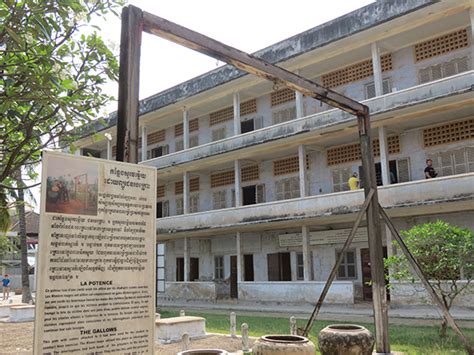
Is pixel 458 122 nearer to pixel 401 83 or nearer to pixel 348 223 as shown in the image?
pixel 401 83

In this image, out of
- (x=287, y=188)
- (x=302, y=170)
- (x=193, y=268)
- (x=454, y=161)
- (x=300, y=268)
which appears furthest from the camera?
(x=193, y=268)

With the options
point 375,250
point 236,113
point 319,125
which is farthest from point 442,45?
point 375,250

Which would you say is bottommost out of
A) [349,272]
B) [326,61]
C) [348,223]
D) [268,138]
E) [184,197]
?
[349,272]

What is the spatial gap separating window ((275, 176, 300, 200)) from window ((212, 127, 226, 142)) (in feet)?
13.7

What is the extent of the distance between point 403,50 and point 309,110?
14.4ft

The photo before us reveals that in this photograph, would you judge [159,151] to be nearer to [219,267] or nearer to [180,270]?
[180,270]

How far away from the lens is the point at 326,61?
60.6 ft

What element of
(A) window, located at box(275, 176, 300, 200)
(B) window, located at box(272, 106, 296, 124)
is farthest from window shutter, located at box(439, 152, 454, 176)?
(B) window, located at box(272, 106, 296, 124)

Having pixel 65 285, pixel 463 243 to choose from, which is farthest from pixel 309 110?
pixel 65 285

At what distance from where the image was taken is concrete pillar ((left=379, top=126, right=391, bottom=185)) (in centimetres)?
1595

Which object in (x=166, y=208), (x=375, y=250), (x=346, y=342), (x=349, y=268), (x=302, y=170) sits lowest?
(x=346, y=342)

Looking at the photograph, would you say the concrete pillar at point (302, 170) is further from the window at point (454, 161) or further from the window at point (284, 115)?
the window at point (454, 161)

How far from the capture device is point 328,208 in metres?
16.9

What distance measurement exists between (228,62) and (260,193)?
16.0m
